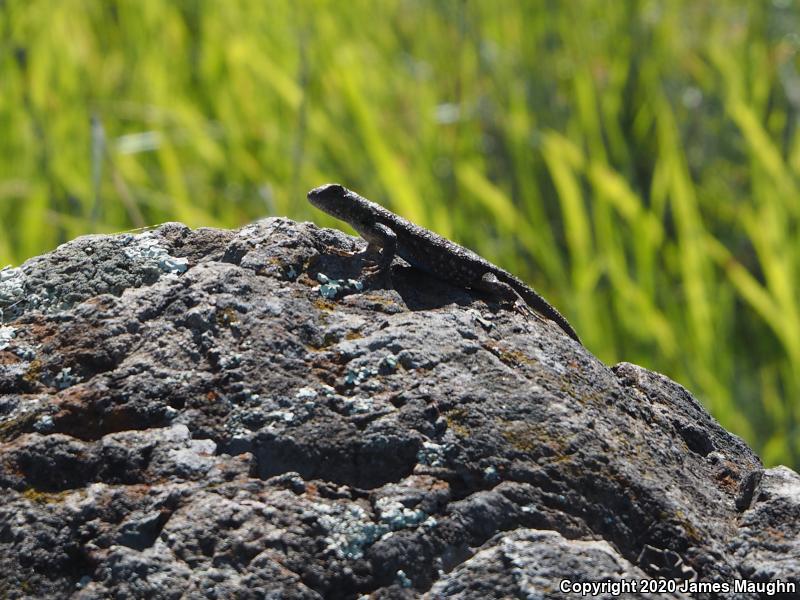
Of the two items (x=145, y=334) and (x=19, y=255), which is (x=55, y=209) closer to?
(x=19, y=255)

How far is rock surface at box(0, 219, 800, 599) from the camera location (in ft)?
7.30

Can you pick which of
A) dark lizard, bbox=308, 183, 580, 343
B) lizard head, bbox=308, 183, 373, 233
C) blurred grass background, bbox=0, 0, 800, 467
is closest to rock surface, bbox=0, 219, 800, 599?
dark lizard, bbox=308, 183, 580, 343

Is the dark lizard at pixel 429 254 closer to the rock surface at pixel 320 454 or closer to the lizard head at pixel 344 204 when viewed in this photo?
the lizard head at pixel 344 204

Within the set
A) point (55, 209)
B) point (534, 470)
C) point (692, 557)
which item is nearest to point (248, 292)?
point (534, 470)

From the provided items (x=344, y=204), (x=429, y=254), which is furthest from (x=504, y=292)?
(x=344, y=204)

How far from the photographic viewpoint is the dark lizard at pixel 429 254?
11.2ft

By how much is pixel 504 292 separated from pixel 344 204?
1.03 metres

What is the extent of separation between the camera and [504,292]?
10.8ft

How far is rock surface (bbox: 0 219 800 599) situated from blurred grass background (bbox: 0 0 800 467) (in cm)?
179

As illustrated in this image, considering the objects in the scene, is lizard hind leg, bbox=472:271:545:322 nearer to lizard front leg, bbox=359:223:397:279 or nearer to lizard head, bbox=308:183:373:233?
lizard front leg, bbox=359:223:397:279

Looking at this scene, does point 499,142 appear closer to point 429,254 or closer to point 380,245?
point 429,254

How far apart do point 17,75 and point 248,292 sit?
383 centimetres

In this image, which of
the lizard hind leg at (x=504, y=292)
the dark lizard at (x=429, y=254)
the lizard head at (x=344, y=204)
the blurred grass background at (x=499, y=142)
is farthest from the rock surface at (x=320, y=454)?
the blurred grass background at (x=499, y=142)

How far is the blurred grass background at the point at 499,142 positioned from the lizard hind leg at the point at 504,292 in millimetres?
1353
